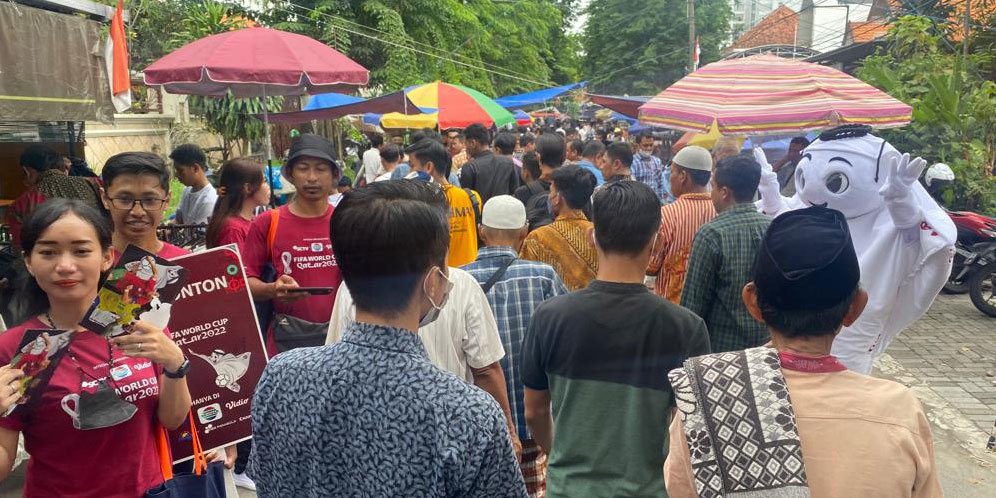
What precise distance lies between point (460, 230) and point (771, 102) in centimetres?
222

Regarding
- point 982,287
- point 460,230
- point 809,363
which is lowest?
point 982,287

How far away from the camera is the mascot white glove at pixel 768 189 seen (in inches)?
166

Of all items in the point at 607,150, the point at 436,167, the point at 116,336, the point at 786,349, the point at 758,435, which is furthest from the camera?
the point at 607,150

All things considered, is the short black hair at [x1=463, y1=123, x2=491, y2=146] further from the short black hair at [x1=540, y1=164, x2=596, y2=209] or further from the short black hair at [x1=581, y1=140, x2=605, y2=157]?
the short black hair at [x1=540, y1=164, x2=596, y2=209]

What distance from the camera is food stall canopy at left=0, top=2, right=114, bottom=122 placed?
5121 millimetres

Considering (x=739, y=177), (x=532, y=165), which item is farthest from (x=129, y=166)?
(x=532, y=165)

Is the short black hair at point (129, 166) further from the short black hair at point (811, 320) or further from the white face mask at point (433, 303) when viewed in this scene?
the short black hair at point (811, 320)

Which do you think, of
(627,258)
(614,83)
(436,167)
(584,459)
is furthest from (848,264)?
(614,83)

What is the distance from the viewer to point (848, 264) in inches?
64.6

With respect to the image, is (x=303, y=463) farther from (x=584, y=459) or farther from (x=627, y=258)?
(x=627, y=258)

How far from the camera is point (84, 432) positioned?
2113mm

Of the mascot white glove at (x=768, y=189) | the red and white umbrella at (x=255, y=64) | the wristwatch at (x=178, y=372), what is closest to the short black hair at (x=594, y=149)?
the red and white umbrella at (x=255, y=64)

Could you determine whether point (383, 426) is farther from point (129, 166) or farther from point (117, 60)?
point (117, 60)

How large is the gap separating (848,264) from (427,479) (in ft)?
3.39
